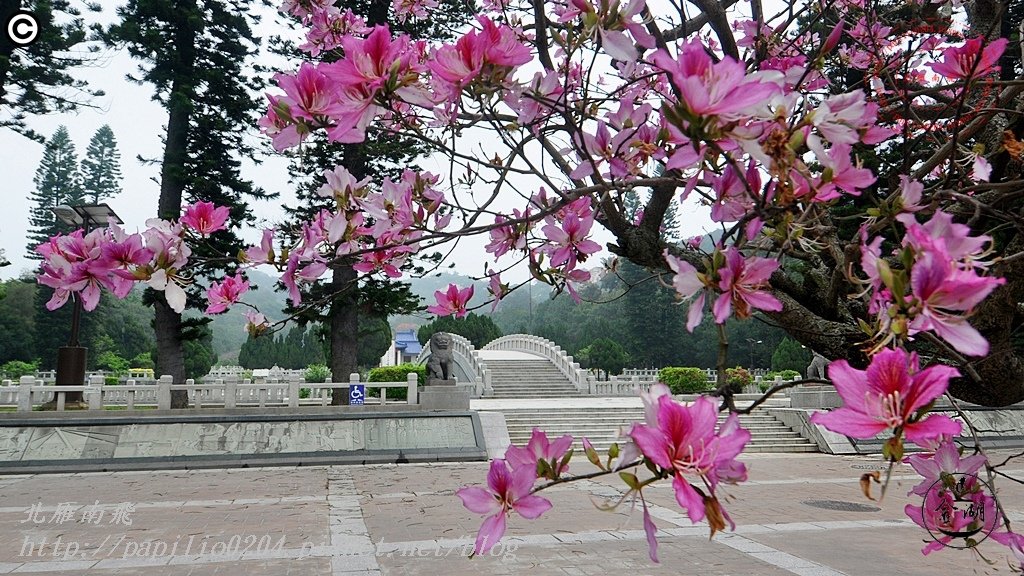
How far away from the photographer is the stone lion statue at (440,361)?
Result: 45.9ft

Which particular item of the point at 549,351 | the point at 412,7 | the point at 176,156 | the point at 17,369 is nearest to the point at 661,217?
the point at 412,7

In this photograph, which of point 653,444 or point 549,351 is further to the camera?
point 549,351

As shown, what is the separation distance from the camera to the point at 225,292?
186cm

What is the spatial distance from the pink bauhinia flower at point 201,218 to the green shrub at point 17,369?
38258 mm

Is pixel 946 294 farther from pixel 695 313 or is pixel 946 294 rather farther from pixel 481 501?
pixel 481 501

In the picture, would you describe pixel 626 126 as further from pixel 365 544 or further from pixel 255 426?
pixel 255 426

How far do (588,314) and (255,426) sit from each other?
2076 inches

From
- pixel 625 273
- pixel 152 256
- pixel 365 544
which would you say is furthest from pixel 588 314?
pixel 152 256

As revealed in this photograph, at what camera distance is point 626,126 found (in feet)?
4.95

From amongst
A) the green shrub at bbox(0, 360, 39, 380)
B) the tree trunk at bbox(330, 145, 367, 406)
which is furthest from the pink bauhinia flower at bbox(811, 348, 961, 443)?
the green shrub at bbox(0, 360, 39, 380)

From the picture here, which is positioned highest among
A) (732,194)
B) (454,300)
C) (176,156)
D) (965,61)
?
(176,156)

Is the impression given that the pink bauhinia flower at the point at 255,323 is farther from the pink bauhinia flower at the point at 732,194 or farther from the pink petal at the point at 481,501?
the pink bauhinia flower at the point at 732,194

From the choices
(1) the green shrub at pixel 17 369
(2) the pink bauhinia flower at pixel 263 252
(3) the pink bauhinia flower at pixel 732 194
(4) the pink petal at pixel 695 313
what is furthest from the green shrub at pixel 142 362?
(4) the pink petal at pixel 695 313

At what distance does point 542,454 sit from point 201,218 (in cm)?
108
